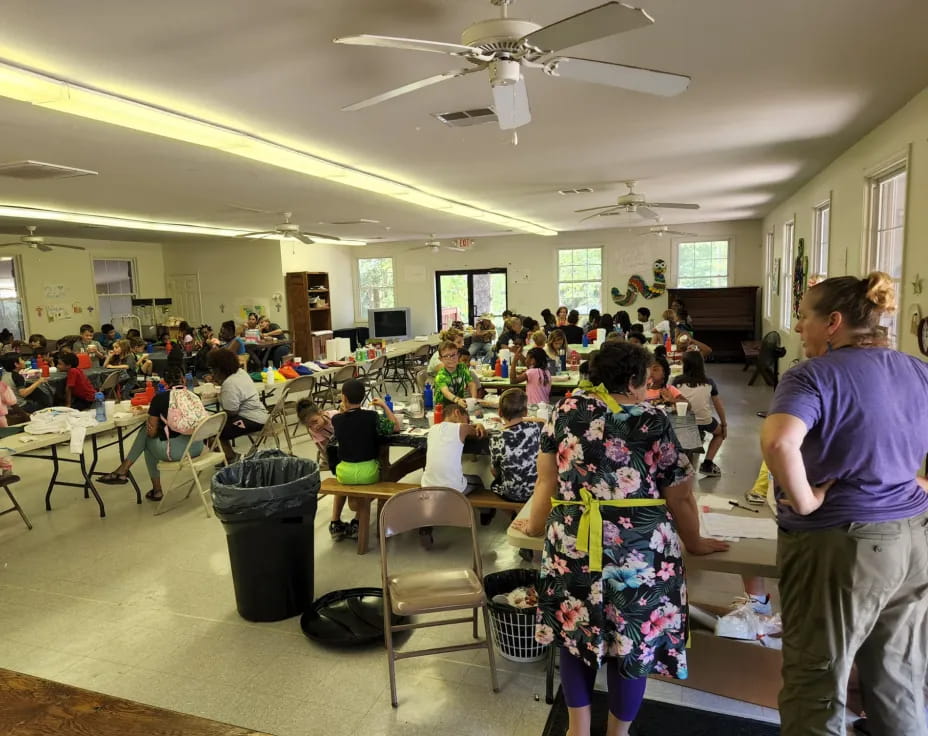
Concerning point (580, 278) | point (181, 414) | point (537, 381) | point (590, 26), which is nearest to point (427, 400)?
point (537, 381)

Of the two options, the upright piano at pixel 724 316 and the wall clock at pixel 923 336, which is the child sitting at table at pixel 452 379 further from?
the upright piano at pixel 724 316

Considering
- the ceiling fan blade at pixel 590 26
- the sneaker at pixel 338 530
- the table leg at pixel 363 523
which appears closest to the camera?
the ceiling fan blade at pixel 590 26

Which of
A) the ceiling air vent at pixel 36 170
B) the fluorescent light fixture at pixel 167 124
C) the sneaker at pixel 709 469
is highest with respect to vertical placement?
the fluorescent light fixture at pixel 167 124

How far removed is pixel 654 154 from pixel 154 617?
5356mm

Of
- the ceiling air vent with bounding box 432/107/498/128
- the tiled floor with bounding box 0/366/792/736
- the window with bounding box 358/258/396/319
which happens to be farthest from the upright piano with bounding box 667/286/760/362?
the ceiling air vent with bounding box 432/107/498/128

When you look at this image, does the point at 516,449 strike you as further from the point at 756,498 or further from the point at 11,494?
the point at 11,494

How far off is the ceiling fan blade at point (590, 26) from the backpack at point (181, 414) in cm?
412

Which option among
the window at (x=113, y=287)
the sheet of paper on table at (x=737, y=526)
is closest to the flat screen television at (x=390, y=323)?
the window at (x=113, y=287)

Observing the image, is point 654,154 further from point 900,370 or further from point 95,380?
point 95,380

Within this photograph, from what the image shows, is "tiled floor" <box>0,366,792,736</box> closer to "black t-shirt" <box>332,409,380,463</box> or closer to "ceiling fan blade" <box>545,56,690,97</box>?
"black t-shirt" <box>332,409,380,463</box>

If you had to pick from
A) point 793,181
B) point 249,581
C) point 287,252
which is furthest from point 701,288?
point 249,581

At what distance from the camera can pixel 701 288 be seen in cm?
1314

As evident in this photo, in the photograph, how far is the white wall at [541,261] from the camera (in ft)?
43.4

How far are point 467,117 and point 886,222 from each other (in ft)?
11.6
